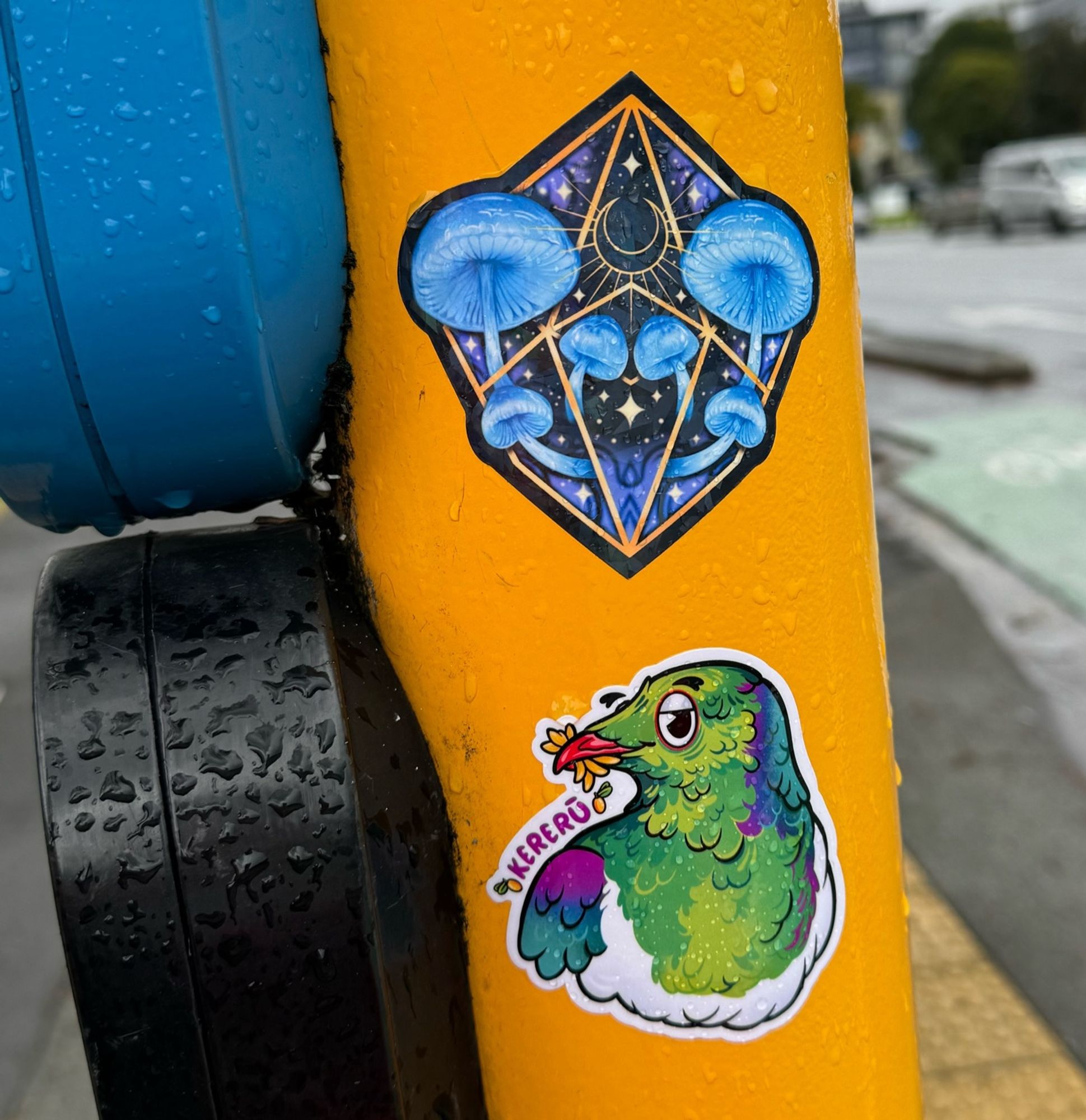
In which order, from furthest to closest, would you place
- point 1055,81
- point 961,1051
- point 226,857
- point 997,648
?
point 1055,81 → point 997,648 → point 961,1051 → point 226,857

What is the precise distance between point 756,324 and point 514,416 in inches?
7.8

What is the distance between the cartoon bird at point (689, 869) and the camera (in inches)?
34.1

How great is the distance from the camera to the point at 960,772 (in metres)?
3.15

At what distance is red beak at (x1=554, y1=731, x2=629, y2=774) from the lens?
863 millimetres

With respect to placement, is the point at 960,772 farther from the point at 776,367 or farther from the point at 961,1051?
the point at 776,367

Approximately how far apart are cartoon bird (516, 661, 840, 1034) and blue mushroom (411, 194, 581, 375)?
0.30m

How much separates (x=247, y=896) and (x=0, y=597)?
207 inches

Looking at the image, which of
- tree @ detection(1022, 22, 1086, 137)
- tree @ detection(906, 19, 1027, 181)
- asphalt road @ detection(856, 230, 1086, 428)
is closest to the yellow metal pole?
asphalt road @ detection(856, 230, 1086, 428)

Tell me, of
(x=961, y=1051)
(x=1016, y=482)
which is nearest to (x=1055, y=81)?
(x=1016, y=482)

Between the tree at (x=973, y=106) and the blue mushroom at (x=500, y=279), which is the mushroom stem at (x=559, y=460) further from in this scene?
the tree at (x=973, y=106)

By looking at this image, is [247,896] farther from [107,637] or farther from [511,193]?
[511,193]

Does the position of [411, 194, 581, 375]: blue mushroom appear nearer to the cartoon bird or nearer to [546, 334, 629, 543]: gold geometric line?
[546, 334, 629, 543]: gold geometric line

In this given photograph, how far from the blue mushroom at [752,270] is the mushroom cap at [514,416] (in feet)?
0.46

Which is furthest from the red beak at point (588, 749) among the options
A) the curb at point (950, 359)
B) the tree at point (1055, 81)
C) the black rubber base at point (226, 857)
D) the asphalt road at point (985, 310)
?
the tree at point (1055, 81)
